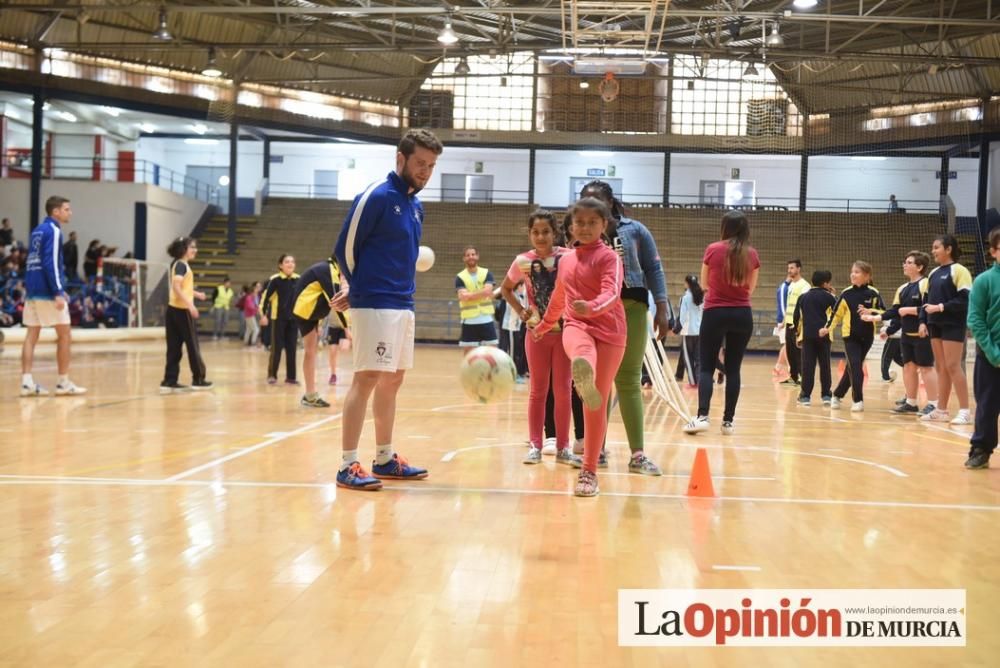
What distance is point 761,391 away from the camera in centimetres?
1342

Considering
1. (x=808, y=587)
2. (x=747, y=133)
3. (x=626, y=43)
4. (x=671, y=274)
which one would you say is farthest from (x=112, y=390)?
(x=747, y=133)

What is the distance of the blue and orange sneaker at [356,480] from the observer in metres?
5.16

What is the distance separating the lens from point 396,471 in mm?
5570

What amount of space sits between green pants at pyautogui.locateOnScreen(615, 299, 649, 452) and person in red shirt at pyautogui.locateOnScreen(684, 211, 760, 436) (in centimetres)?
191

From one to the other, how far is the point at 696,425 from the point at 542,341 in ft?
8.00

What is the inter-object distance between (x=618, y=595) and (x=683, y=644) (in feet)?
1.39

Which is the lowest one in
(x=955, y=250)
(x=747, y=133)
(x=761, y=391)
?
(x=761, y=391)

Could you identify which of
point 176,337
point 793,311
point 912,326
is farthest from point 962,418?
point 176,337

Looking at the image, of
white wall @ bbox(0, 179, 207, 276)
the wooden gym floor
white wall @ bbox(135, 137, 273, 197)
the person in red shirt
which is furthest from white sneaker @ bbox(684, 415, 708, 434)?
white wall @ bbox(135, 137, 273, 197)

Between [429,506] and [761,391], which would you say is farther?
[761,391]

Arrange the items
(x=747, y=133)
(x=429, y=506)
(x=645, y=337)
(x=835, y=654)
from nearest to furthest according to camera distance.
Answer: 1. (x=835, y=654)
2. (x=429, y=506)
3. (x=645, y=337)
4. (x=747, y=133)

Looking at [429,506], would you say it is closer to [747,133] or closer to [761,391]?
[761,391]

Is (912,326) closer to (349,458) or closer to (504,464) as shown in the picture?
(504,464)

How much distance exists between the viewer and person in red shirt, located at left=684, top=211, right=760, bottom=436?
7.73 meters
